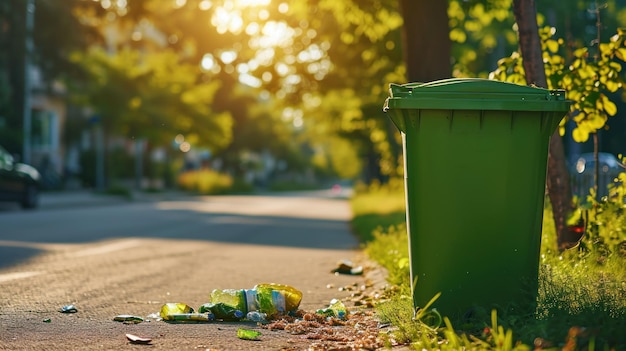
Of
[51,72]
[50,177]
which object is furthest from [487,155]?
[50,177]

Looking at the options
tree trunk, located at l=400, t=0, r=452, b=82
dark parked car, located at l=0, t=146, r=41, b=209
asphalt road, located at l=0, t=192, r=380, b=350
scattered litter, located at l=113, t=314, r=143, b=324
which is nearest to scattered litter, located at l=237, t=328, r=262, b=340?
asphalt road, located at l=0, t=192, r=380, b=350

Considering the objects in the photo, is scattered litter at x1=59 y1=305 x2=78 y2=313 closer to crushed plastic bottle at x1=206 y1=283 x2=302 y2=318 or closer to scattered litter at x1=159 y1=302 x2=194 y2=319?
scattered litter at x1=159 y1=302 x2=194 y2=319

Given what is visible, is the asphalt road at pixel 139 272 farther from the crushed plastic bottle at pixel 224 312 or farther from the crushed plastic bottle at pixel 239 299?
the crushed plastic bottle at pixel 239 299

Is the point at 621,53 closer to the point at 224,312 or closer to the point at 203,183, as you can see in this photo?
the point at 224,312

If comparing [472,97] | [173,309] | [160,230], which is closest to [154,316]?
[173,309]

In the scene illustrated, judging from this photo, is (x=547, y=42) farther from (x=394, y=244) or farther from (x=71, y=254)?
(x=71, y=254)

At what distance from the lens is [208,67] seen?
102ft

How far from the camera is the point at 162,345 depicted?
5406mm

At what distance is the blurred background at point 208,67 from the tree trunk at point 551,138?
0.60 m

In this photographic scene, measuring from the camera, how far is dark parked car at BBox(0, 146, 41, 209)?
21734mm

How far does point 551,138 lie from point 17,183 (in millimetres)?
16421

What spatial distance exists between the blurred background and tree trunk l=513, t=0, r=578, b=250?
0.60 m

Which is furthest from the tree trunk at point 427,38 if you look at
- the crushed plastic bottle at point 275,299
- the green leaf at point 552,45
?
the crushed plastic bottle at point 275,299

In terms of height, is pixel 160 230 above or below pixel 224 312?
above
